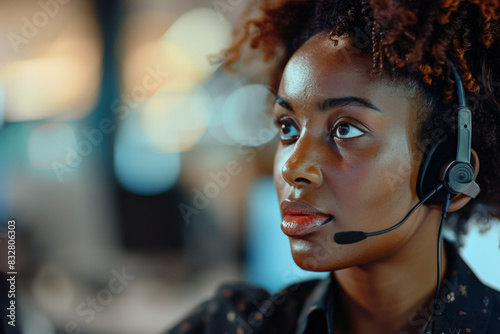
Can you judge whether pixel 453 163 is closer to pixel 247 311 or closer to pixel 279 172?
pixel 279 172

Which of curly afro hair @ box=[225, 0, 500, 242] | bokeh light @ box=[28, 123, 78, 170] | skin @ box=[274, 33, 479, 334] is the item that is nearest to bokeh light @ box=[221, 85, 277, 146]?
curly afro hair @ box=[225, 0, 500, 242]

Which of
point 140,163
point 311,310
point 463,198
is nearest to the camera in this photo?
point 463,198

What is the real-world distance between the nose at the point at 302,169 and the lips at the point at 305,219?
36mm

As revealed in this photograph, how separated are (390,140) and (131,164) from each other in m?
1.78

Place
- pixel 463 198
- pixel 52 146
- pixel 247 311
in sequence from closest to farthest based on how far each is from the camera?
pixel 463 198, pixel 247 311, pixel 52 146

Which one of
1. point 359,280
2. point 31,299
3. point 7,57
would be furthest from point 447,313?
point 31,299

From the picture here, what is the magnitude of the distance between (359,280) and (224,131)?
1.37 meters

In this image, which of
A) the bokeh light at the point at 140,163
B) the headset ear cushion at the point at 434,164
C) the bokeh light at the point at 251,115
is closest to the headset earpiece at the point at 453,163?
the headset ear cushion at the point at 434,164

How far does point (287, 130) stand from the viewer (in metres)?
0.87

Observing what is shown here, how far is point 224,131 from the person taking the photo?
2168 millimetres

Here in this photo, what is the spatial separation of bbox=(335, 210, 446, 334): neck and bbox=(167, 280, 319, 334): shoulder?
0.20 metres

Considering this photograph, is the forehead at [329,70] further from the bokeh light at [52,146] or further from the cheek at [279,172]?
the bokeh light at [52,146]

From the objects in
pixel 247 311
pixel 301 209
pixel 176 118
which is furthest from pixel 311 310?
pixel 176 118

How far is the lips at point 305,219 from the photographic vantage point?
0.75 m
